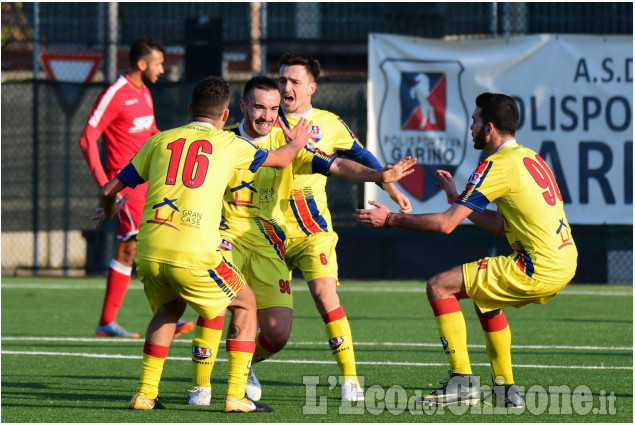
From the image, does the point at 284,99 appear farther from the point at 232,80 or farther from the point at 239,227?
the point at 232,80

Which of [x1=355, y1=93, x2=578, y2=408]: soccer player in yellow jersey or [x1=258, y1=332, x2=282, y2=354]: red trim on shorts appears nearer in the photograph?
[x1=355, y1=93, x2=578, y2=408]: soccer player in yellow jersey

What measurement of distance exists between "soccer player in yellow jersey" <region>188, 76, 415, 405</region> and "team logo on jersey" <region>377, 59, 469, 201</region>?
6.94 meters

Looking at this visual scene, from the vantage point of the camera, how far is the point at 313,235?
21.8 feet

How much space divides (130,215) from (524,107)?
20.0ft

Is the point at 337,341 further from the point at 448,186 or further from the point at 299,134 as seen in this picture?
the point at 299,134

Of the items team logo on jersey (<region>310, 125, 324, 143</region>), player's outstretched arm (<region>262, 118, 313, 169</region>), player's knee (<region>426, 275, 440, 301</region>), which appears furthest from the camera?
team logo on jersey (<region>310, 125, 324, 143</region>)

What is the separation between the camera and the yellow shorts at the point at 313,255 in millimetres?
6539

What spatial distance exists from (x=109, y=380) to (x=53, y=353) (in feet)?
4.55

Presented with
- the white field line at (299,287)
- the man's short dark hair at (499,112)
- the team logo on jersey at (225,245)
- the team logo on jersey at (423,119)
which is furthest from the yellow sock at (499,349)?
the team logo on jersey at (423,119)

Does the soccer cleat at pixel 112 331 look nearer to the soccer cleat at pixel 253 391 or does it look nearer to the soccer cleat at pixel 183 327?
the soccer cleat at pixel 183 327

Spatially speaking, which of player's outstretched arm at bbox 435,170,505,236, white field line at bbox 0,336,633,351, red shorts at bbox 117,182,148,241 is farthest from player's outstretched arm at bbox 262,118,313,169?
red shorts at bbox 117,182,148,241

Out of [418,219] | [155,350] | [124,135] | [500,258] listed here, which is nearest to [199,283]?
[155,350]

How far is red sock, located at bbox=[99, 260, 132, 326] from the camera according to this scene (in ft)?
30.0

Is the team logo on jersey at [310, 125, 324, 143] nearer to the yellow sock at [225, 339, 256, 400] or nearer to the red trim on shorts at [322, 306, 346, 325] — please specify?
the red trim on shorts at [322, 306, 346, 325]
